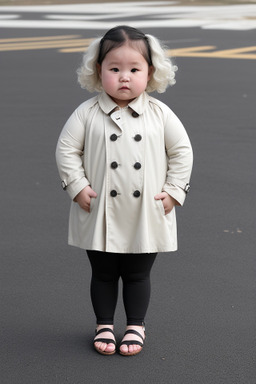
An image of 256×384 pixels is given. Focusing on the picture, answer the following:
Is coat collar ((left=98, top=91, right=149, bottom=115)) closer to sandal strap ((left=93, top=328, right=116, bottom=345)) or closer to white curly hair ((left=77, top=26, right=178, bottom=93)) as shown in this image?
white curly hair ((left=77, top=26, right=178, bottom=93))

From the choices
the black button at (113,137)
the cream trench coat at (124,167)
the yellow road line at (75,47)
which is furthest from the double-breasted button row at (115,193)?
the yellow road line at (75,47)

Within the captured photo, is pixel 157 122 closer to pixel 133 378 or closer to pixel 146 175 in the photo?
pixel 146 175

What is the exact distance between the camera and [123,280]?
381cm

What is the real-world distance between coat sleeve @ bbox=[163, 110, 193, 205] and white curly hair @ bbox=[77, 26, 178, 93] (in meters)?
0.17

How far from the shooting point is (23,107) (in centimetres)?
1033

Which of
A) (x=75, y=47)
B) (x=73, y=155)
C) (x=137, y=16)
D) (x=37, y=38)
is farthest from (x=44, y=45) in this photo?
(x=73, y=155)

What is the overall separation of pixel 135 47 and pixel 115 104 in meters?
0.25

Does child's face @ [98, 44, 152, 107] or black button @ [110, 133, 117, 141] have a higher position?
child's face @ [98, 44, 152, 107]

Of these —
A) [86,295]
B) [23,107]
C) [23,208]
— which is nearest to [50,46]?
[23,107]

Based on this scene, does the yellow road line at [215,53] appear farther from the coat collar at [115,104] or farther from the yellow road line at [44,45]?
the coat collar at [115,104]

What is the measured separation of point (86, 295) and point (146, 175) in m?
1.16

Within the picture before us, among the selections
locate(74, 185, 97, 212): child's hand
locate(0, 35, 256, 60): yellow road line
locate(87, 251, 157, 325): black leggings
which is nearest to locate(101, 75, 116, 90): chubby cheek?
locate(74, 185, 97, 212): child's hand

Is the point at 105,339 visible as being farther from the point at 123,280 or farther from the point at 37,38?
the point at 37,38

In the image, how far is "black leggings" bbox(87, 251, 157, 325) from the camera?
3.71 meters
